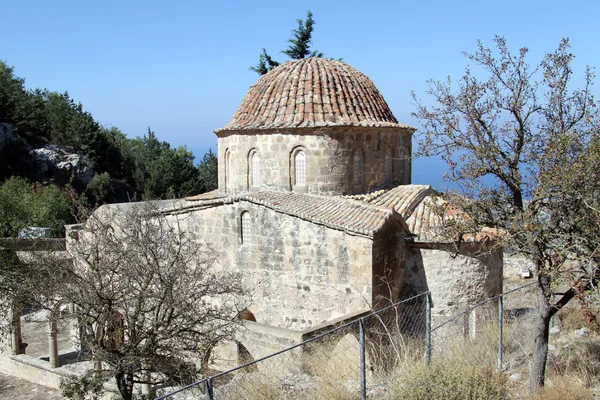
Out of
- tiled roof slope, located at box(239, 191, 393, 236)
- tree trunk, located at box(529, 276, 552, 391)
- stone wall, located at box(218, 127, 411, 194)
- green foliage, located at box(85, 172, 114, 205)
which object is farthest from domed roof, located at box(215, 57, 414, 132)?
green foliage, located at box(85, 172, 114, 205)

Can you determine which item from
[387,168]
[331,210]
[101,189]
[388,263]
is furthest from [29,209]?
[388,263]

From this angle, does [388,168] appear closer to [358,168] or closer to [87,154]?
[358,168]

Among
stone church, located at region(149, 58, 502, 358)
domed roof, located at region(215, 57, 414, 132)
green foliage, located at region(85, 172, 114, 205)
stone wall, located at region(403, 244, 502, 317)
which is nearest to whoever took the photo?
stone church, located at region(149, 58, 502, 358)

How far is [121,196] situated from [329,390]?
126 ft

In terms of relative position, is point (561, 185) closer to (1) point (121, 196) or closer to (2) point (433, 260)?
(2) point (433, 260)

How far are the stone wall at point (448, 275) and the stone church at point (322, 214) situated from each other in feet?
0.08

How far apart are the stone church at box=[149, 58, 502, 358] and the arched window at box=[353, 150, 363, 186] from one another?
5cm

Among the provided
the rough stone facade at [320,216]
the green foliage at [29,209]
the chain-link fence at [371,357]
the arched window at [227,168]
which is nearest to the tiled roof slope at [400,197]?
the rough stone facade at [320,216]

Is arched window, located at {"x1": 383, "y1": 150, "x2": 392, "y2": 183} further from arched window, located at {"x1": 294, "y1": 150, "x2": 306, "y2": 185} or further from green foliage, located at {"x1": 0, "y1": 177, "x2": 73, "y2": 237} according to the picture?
green foliage, located at {"x1": 0, "y1": 177, "x2": 73, "y2": 237}

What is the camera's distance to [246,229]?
1299 cm

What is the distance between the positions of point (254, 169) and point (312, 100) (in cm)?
262

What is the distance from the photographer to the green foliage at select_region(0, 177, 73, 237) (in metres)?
23.2

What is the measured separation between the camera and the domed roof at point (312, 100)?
48.0 ft

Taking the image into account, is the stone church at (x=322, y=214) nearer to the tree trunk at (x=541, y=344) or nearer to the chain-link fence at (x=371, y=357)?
the chain-link fence at (x=371, y=357)
